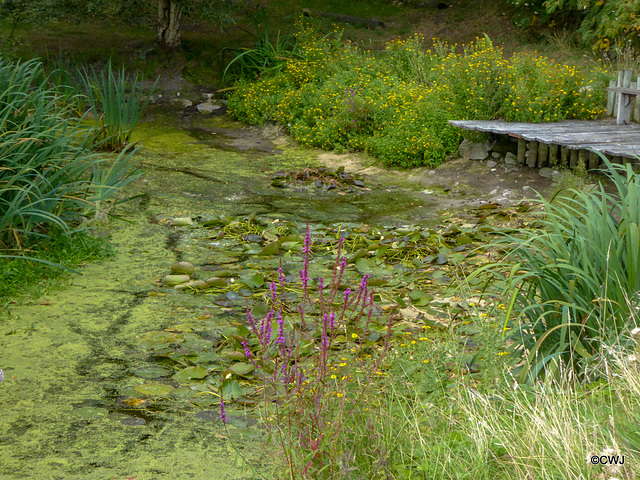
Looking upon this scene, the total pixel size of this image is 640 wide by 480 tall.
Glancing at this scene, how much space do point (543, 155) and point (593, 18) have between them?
6.78 meters

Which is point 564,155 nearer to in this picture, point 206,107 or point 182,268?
point 182,268

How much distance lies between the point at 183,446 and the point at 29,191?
2448mm

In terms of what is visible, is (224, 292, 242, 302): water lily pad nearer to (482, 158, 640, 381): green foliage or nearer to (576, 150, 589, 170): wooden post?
(482, 158, 640, 381): green foliage

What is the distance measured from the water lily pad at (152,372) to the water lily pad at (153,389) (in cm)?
11

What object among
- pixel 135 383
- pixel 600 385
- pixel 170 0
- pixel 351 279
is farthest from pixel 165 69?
pixel 600 385

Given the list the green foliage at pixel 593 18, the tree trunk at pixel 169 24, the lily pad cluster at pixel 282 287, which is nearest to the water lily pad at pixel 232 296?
the lily pad cluster at pixel 282 287

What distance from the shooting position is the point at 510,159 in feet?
26.5

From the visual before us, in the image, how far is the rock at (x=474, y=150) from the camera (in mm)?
8305

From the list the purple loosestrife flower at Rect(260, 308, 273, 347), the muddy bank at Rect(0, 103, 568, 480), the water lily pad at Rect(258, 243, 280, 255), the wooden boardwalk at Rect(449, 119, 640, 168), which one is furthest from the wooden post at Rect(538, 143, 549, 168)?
the purple loosestrife flower at Rect(260, 308, 273, 347)

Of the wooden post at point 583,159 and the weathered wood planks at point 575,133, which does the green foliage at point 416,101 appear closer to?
the weathered wood planks at point 575,133

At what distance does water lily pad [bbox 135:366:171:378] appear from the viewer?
11.8 feet

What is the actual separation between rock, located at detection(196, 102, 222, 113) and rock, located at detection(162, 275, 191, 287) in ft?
25.9

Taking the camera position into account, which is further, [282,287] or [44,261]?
[44,261]

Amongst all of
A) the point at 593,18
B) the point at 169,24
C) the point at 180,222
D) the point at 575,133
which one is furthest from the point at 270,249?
the point at 593,18
